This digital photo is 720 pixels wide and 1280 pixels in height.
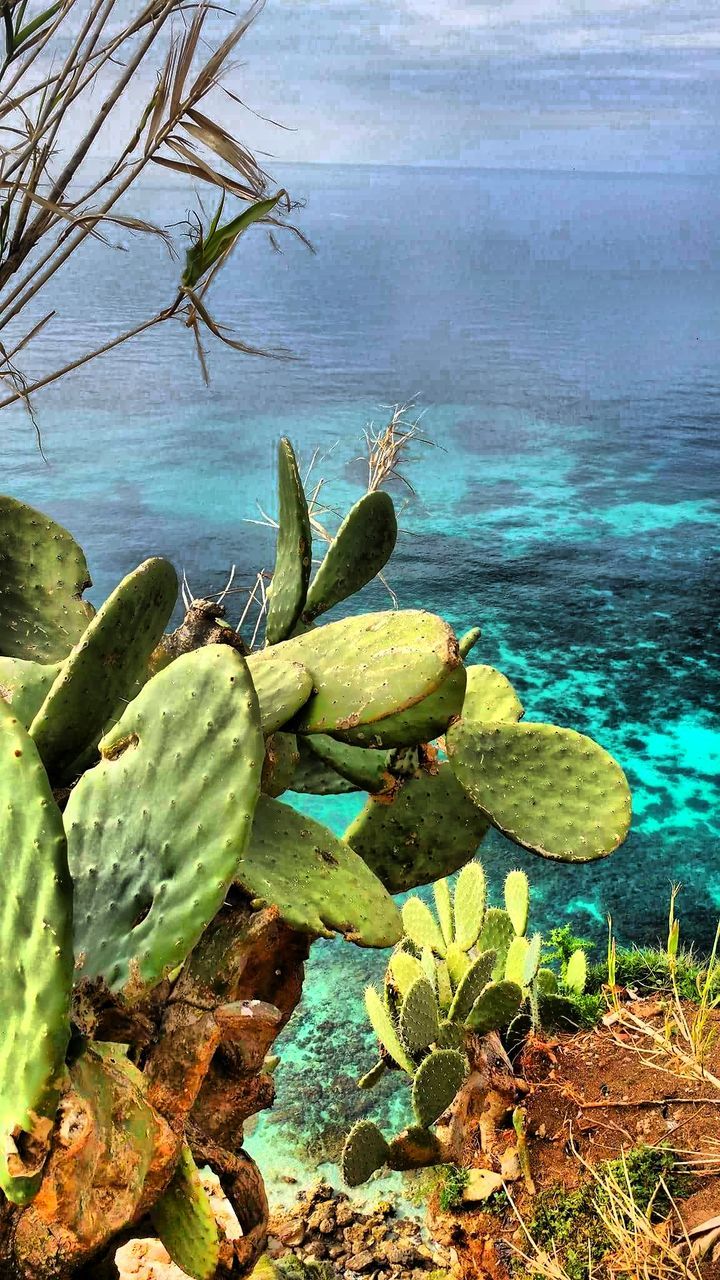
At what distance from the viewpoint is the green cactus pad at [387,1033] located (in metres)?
1.85

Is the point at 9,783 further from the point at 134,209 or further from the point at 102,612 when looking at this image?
the point at 134,209

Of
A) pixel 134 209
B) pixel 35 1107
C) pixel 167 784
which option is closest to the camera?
pixel 35 1107

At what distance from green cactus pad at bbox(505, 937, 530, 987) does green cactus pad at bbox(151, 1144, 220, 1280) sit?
1.13 metres

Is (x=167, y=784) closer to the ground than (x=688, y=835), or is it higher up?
higher up

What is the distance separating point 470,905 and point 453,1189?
18.8 inches

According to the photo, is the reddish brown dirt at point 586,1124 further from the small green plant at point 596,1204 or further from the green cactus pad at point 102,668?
the green cactus pad at point 102,668

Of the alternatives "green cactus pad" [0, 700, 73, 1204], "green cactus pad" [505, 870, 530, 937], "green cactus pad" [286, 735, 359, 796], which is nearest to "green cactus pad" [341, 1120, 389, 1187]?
"green cactus pad" [505, 870, 530, 937]

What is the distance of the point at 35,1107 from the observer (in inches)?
24.2

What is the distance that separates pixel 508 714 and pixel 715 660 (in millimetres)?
3438

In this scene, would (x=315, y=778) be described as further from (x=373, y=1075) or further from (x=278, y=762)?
(x=373, y=1075)

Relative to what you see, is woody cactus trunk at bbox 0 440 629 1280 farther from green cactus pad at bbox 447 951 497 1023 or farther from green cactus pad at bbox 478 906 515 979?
green cactus pad at bbox 478 906 515 979

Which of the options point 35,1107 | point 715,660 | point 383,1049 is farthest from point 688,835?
point 35,1107

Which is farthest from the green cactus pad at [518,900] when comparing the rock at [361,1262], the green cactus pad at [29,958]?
the green cactus pad at [29,958]

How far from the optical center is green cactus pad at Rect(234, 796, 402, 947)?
0.85 m
